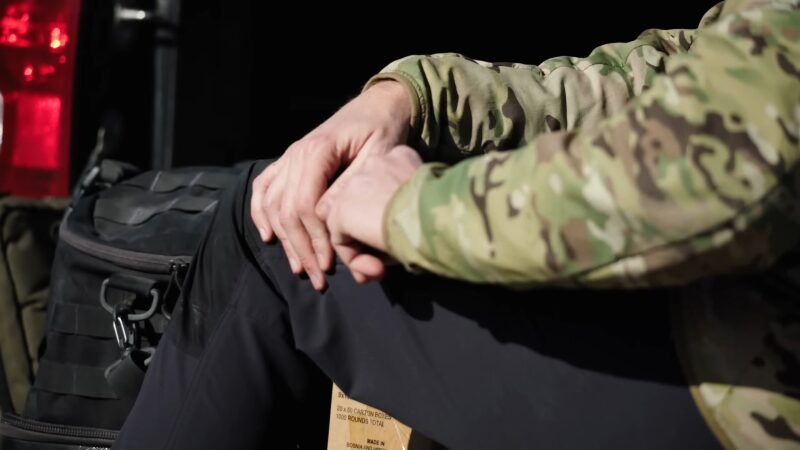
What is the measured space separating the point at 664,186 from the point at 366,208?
28 centimetres

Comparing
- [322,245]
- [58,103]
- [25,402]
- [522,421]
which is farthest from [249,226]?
[58,103]

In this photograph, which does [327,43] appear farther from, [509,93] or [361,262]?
[361,262]

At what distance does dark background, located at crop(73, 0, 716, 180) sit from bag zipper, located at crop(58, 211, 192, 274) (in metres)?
0.61

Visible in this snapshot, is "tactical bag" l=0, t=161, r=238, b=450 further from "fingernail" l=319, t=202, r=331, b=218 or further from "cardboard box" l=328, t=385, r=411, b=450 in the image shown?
"fingernail" l=319, t=202, r=331, b=218

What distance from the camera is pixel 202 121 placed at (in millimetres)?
2473

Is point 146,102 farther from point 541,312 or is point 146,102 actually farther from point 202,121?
point 541,312

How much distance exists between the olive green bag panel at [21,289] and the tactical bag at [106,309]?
0.57 feet

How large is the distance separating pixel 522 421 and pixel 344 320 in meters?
0.20

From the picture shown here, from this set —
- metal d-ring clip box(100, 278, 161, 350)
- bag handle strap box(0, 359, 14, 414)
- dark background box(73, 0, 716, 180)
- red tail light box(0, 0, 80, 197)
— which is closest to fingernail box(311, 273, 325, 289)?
metal d-ring clip box(100, 278, 161, 350)

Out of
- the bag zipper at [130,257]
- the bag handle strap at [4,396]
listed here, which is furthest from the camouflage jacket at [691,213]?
the bag handle strap at [4,396]

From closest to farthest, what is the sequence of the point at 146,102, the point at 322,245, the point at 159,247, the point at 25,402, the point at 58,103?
the point at 322,245 < the point at 159,247 < the point at 25,402 < the point at 58,103 < the point at 146,102

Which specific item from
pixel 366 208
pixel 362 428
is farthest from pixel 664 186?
pixel 362 428

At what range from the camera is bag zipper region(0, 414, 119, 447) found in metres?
1.39

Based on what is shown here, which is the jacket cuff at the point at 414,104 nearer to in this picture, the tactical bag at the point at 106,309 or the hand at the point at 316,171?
the hand at the point at 316,171
